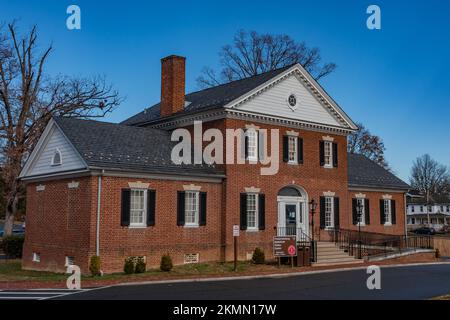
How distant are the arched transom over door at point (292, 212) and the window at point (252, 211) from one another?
166 cm

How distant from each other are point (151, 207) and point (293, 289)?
854 centimetres

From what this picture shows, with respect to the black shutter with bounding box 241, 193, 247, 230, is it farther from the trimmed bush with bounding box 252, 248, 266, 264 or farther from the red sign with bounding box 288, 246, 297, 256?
the red sign with bounding box 288, 246, 297, 256

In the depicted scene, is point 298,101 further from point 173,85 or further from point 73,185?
point 73,185

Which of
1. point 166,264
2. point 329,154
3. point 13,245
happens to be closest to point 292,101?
point 329,154

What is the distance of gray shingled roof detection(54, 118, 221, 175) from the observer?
22672 millimetres

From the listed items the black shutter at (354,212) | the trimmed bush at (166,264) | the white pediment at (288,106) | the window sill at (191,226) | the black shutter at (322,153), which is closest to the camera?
the trimmed bush at (166,264)

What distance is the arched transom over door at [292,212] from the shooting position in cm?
2857

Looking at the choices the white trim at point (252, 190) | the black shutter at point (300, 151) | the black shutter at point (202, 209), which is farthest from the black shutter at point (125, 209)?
the black shutter at point (300, 151)

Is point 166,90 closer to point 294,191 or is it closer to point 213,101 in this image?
point 213,101

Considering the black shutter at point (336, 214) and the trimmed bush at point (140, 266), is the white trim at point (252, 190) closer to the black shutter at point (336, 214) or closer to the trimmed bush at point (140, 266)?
the black shutter at point (336, 214)

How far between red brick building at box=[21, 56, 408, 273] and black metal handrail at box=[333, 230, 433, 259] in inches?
34.9

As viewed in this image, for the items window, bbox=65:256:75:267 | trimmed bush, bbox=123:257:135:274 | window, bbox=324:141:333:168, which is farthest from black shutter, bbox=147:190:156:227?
window, bbox=324:141:333:168

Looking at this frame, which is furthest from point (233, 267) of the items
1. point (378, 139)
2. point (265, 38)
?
point (378, 139)

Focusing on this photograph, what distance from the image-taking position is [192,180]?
25.2 meters
